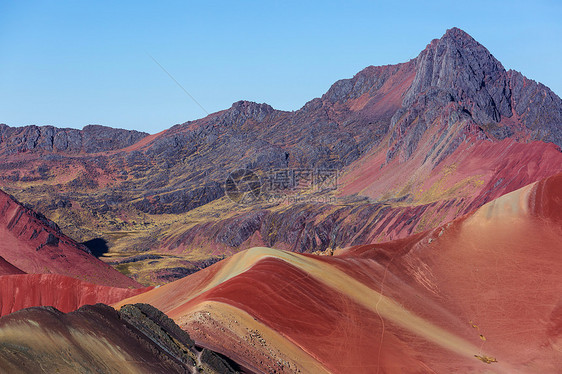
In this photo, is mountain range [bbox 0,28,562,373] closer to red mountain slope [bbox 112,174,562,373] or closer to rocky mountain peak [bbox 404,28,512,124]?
red mountain slope [bbox 112,174,562,373]

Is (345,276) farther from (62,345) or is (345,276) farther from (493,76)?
(493,76)

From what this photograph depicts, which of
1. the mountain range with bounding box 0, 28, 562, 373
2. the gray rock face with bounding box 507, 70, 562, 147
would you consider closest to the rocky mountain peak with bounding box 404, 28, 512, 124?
the mountain range with bounding box 0, 28, 562, 373

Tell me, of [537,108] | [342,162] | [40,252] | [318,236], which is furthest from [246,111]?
[40,252]

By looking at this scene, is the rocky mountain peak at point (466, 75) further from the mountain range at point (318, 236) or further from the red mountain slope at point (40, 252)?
the red mountain slope at point (40, 252)

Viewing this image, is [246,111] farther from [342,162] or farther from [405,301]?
[405,301]

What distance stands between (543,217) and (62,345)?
38578 millimetres

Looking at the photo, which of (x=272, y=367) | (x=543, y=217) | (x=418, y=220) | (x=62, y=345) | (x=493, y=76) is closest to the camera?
(x=62, y=345)

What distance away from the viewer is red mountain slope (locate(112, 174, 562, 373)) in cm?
2405

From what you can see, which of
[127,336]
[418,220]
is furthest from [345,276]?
[418,220]

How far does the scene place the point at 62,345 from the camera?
556 inches

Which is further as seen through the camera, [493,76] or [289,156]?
[289,156]

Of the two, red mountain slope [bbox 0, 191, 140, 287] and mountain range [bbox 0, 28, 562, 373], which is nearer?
mountain range [bbox 0, 28, 562, 373]

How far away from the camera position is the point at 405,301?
118 feet

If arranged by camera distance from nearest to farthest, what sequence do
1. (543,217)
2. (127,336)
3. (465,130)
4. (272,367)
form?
(127,336) → (272,367) → (543,217) → (465,130)
